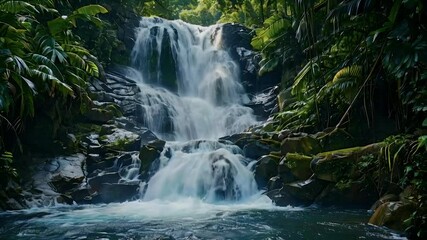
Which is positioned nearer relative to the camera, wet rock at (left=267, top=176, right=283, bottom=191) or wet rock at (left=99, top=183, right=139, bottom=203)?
wet rock at (left=267, top=176, right=283, bottom=191)

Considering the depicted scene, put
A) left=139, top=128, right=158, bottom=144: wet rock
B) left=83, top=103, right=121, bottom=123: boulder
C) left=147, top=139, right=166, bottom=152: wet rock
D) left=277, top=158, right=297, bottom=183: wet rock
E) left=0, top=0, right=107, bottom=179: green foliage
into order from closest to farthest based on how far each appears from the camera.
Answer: left=0, top=0, right=107, bottom=179: green foliage
left=277, top=158, right=297, bottom=183: wet rock
left=147, top=139, right=166, bottom=152: wet rock
left=83, top=103, right=121, bottom=123: boulder
left=139, top=128, right=158, bottom=144: wet rock

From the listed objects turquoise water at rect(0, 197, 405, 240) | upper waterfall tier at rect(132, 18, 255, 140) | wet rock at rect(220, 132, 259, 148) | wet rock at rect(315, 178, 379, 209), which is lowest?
turquoise water at rect(0, 197, 405, 240)

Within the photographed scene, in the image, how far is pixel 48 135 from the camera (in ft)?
37.3

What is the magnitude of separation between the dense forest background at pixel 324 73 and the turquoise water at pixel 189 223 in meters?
1.22

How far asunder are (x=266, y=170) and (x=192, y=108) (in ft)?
28.1

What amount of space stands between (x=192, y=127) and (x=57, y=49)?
7918mm

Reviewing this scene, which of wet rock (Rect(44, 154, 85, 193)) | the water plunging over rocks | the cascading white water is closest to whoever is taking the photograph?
wet rock (Rect(44, 154, 85, 193))

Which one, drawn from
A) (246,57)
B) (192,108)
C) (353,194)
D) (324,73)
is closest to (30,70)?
(324,73)

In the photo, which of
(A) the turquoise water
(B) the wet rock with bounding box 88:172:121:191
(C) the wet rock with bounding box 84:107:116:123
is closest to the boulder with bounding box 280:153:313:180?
(A) the turquoise water

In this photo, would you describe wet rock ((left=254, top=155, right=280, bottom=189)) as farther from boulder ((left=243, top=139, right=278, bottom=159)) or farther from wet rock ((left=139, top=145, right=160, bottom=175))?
wet rock ((left=139, top=145, right=160, bottom=175))

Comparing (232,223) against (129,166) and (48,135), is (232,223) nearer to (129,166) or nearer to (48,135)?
(129,166)

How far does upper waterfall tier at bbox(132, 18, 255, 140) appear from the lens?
56.6 feet

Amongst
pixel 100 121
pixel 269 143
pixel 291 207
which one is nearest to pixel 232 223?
pixel 291 207

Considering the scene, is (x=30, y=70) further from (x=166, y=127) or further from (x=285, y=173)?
(x=166, y=127)
